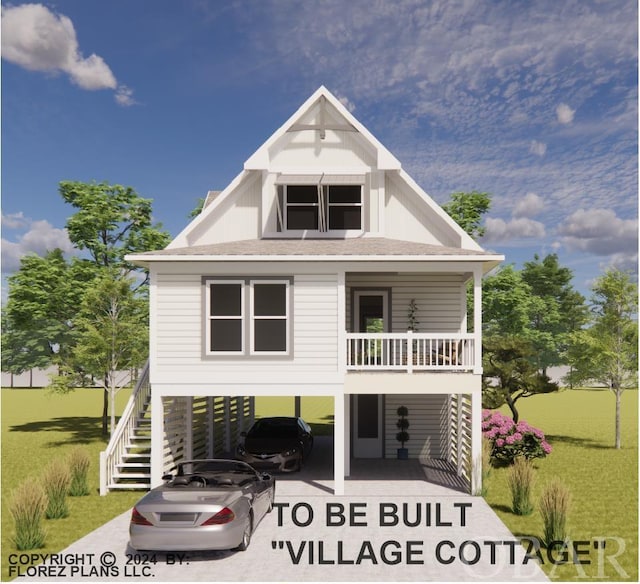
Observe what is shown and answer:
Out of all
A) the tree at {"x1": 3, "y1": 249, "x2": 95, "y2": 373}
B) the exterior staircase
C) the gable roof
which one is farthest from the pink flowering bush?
the tree at {"x1": 3, "y1": 249, "x2": 95, "y2": 373}

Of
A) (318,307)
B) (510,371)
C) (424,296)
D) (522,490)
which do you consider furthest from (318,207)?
(522,490)

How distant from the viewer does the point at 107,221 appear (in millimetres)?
29266

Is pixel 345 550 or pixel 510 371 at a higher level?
pixel 510 371

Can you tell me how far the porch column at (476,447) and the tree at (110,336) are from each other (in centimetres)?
1433

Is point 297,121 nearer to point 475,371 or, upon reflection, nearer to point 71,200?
point 475,371

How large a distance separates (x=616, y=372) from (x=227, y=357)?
1709 cm

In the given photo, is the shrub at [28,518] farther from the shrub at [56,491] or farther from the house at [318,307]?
the house at [318,307]

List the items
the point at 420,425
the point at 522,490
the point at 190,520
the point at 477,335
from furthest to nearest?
the point at 420,425 < the point at 477,335 < the point at 522,490 < the point at 190,520

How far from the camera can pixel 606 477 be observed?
16.8 metres

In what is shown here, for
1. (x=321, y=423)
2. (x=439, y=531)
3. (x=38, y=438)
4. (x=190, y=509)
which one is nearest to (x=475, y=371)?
(x=439, y=531)

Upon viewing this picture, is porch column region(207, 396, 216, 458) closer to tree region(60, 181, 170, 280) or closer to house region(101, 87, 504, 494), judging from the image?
house region(101, 87, 504, 494)

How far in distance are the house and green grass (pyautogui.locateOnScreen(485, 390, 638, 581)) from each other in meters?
2.35

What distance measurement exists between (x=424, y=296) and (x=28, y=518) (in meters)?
13.1

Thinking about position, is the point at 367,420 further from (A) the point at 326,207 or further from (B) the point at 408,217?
(A) the point at 326,207
